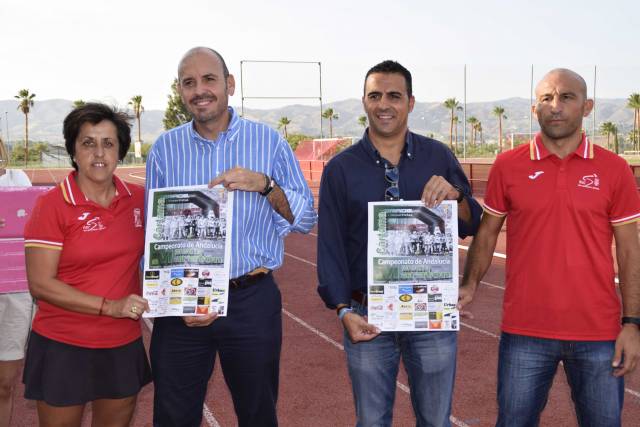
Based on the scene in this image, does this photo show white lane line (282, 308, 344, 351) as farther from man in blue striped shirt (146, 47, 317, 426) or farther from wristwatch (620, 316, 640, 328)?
wristwatch (620, 316, 640, 328)

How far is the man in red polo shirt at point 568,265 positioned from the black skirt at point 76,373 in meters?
1.57

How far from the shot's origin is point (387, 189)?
125 inches

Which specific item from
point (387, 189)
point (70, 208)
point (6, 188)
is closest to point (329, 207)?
point (387, 189)

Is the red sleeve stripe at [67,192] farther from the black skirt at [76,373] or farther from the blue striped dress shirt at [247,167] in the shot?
the black skirt at [76,373]

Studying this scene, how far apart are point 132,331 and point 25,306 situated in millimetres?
1270

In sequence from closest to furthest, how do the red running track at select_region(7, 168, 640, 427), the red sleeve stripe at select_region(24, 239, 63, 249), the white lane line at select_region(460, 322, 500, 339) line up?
the red sleeve stripe at select_region(24, 239, 63, 249), the red running track at select_region(7, 168, 640, 427), the white lane line at select_region(460, 322, 500, 339)

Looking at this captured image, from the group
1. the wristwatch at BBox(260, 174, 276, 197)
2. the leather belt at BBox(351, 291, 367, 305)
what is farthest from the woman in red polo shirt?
the leather belt at BBox(351, 291, 367, 305)

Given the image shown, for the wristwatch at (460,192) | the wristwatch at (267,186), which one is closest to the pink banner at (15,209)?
the wristwatch at (267,186)

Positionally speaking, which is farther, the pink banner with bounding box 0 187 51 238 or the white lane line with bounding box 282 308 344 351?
the white lane line with bounding box 282 308 344 351

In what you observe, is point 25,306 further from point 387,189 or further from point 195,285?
point 387,189

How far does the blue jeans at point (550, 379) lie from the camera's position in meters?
3.13

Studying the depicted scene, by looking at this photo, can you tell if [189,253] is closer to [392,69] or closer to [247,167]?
[247,167]

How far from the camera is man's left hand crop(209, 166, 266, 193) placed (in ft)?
10.1

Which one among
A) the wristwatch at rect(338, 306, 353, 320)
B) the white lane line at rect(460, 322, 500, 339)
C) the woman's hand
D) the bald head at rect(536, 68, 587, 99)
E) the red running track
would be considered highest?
the bald head at rect(536, 68, 587, 99)
